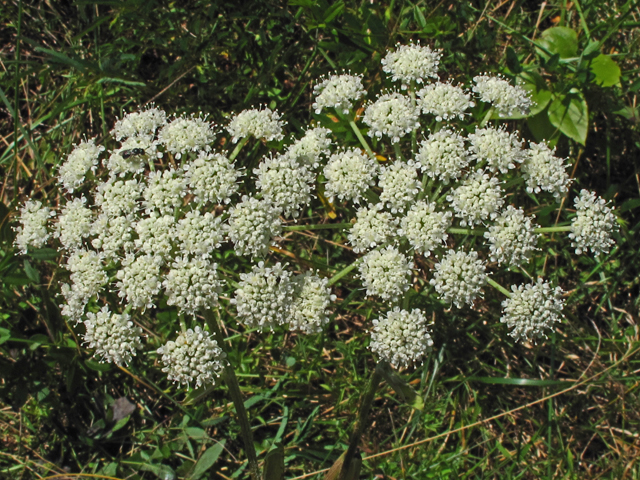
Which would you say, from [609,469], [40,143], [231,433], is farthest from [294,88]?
[609,469]

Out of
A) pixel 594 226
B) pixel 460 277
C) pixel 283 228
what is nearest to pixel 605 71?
pixel 594 226

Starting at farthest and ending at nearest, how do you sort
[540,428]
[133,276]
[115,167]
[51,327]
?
1. [540,428]
2. [51,327]
3. [115,167]
4. [133,276]

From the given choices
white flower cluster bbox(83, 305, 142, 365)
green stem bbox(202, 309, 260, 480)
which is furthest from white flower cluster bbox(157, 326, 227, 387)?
white flower cluster bbox(83, 305, 142, 365)

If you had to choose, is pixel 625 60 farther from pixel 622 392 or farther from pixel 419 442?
pixel 419 442

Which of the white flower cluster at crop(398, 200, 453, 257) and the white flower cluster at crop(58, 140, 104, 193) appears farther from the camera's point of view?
the white flower cluster at crop(58, 140, 104, 193)

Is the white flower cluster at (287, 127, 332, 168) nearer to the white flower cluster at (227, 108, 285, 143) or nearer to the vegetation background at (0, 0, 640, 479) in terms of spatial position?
the white flower cluster at (227, 108, 285, 143)

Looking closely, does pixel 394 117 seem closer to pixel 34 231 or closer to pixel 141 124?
pixel 141 124

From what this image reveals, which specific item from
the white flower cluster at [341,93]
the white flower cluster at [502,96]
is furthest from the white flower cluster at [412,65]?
the white flower cluster at [502,96]
